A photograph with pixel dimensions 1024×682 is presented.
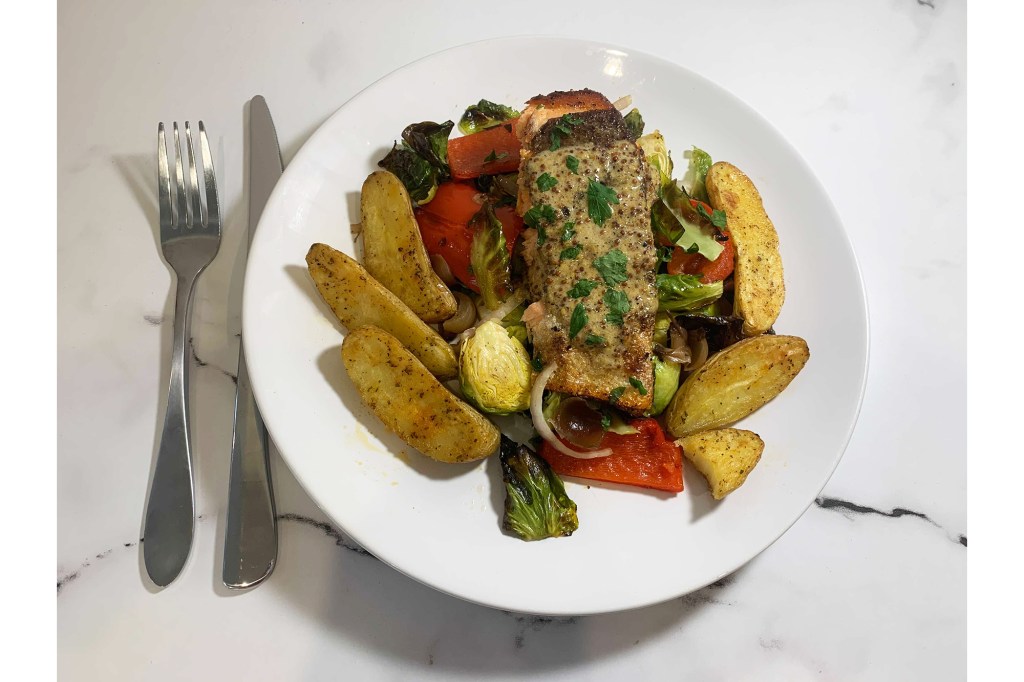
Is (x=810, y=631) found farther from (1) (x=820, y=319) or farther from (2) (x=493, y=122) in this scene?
(2) (x=493, y=122)

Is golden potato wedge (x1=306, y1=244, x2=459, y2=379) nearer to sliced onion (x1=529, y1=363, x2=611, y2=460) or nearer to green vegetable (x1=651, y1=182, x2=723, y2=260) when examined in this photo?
sliced onion (x1=529, y1=363, x2=611, y2=460)

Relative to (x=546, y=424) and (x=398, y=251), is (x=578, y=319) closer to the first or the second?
(x=546, y=424)

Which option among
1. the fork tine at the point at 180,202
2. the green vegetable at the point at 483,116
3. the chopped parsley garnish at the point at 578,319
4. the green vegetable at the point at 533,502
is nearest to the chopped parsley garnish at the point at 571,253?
the chopped parsley garnish at the point at 578,319

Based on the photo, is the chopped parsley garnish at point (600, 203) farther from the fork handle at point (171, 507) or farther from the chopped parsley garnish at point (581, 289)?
the fork handle at point (171, 507)

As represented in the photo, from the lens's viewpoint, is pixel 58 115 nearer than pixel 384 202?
No

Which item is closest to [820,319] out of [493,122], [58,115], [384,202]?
[493,122]

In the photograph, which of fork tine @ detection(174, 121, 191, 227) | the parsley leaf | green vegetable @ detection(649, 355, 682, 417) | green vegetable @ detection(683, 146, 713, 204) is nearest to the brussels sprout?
the parsley leaf
